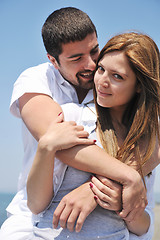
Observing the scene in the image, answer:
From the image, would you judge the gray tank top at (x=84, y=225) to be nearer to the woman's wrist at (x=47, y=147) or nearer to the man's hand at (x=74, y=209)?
the man's hand at (x=74, y=209)

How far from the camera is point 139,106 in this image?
7.83ft

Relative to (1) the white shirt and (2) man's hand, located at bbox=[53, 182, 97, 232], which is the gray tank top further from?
(1) the white shirt

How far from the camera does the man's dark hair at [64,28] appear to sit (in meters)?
2.84

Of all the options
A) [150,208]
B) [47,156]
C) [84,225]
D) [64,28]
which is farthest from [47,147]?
[64,28]

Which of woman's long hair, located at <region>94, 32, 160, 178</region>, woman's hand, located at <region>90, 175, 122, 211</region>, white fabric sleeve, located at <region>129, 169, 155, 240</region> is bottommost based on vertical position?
white fabric sleeve, located at <region>129, 169, 155, 240</region>

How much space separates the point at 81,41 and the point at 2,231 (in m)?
1.70

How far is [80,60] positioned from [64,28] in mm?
325

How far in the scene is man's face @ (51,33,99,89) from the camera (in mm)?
2781

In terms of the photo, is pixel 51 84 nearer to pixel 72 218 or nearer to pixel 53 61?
pixel 53 61

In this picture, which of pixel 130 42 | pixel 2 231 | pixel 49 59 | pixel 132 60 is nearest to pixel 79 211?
pixel 2 231

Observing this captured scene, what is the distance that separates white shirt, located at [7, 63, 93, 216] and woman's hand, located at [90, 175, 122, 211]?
737 mm

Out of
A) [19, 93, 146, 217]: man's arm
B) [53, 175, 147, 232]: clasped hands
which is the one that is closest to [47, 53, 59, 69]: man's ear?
[19, 93, 146, 217]: man's arm

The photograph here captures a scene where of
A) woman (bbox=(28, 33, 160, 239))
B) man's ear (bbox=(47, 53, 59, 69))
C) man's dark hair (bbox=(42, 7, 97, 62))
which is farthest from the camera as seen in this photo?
man's ear (bbox=(47, 53, 59, 69))

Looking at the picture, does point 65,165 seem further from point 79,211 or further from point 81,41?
point 81,41
